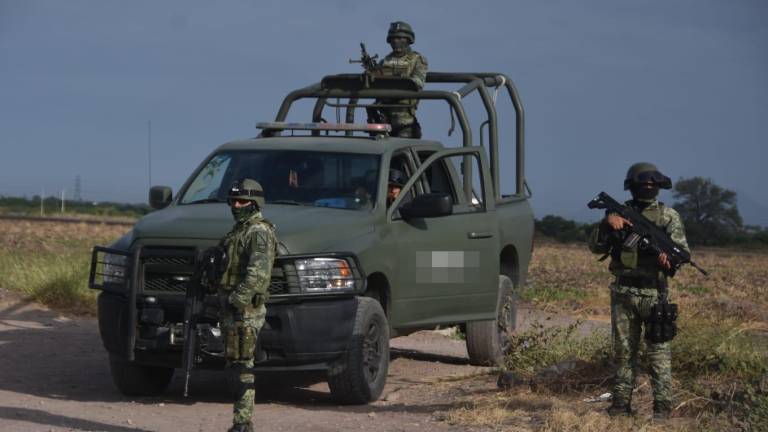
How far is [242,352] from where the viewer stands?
779 centimetres

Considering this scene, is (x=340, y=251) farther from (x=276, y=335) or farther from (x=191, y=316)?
(x=191, y=316)

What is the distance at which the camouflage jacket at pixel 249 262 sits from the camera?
7.70m

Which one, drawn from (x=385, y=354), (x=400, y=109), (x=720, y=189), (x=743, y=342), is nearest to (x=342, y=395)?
(x=385, y=354)

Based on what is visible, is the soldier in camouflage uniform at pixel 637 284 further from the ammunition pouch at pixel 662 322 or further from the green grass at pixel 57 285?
the green grass at pixel 57 285

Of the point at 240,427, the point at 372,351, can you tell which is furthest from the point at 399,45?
the point at 240,427

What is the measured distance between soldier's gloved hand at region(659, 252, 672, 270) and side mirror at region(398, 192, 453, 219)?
2234mm

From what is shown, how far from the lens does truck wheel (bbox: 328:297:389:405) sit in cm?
925

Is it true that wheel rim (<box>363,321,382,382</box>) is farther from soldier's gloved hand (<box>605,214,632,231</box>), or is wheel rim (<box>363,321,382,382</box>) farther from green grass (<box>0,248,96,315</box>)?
green grass (<box>0,248,96,315</box>)

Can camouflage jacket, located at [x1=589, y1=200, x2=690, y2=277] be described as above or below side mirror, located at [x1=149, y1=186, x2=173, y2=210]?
below

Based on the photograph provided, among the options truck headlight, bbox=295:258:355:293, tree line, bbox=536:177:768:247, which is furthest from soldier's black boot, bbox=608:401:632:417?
tree line, bbox=536:177:768:247

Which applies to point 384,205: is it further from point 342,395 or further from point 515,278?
point 515,278

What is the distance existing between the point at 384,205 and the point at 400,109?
258 cm

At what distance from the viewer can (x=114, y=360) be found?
9.81 metres

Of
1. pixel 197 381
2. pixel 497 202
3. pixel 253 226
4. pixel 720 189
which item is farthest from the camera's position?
pixel 720 189
